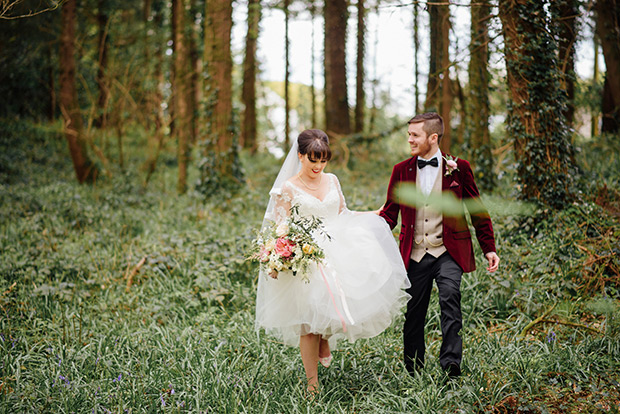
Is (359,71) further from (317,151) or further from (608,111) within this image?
(317,151)

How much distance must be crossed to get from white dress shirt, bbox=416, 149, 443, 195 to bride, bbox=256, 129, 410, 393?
435 mm

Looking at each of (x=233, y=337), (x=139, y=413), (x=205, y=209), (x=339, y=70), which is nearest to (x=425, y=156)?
(x=233, y=337)

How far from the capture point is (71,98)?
12.2 m

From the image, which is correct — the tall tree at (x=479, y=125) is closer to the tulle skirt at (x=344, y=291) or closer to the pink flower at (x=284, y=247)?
the tulle skirt at (x=344, y=291)

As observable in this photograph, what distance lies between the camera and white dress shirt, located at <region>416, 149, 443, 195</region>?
367cm

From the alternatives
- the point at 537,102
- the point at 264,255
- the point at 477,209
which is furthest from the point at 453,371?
the point at 537,102

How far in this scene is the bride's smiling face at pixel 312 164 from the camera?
362 cm

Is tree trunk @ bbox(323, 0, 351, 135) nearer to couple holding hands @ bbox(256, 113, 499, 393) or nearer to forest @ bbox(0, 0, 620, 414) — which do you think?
forest @ bbox(0, 0, 620, 414)

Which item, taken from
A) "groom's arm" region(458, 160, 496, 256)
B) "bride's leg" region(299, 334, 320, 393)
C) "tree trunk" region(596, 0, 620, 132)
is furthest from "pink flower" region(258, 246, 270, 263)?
"tree trunk" region(596, 0, 620, 132)

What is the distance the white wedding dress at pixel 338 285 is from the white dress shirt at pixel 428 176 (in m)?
0.43

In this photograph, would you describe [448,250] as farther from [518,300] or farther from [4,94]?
[4,94]

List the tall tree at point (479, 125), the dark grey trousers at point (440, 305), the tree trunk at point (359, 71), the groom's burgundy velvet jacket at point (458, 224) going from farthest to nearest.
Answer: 1. the tree trunk at point (359, 71)
2. the tall tree at point (479, 125)
3. the groom's burgundy velvet jacket at point (458, 224)
4. the dark grey trousers at point (440, 305)

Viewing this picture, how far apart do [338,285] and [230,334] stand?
1681 mm

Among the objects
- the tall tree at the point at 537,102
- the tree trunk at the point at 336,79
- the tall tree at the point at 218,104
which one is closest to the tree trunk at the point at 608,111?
the tall tree at the point at 537,102
